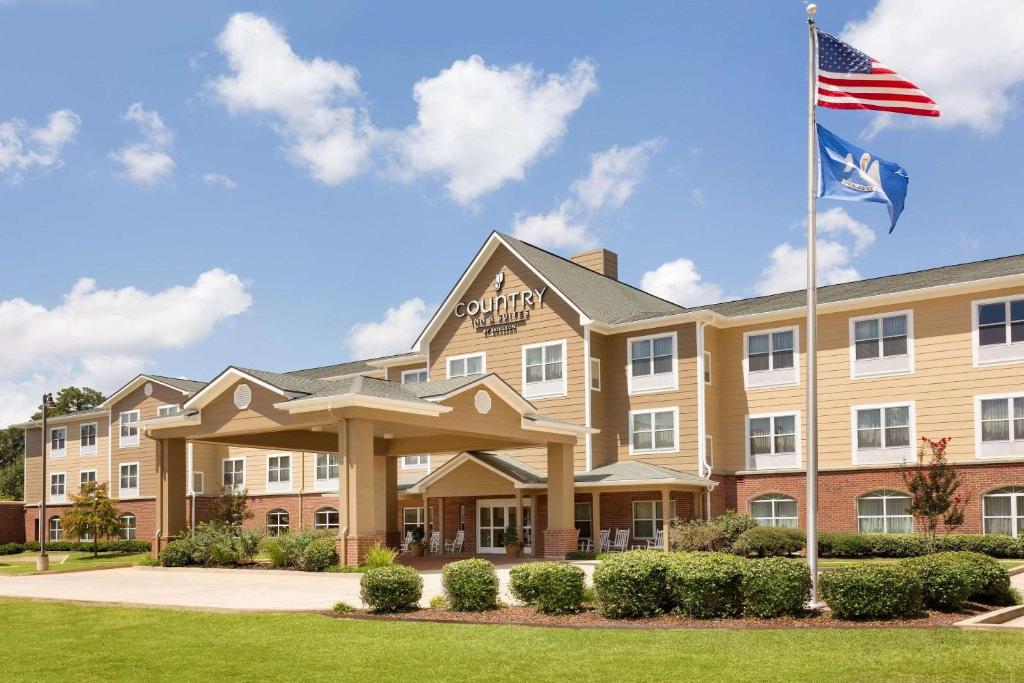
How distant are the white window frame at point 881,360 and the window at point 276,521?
27777 millimetres

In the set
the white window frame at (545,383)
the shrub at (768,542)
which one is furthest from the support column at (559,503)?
the white window frame at (545,383)

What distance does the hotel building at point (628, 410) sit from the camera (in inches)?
1172

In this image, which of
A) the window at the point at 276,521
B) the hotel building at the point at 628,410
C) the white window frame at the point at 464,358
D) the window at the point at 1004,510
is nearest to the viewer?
the hotel building at the point at 628,410

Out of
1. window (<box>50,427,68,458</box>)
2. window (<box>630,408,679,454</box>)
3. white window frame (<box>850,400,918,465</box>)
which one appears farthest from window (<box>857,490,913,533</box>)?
window (<box>50,427,68,458</box>)

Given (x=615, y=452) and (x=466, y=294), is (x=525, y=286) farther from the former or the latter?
(x=615, y=452)

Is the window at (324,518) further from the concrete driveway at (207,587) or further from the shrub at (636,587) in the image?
the shrub at (636,587)

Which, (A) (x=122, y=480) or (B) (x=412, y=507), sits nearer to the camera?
(B) (x=412, y=507)

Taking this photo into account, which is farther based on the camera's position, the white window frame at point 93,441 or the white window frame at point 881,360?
the white window frame at point 93,441

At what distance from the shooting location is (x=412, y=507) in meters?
42.6

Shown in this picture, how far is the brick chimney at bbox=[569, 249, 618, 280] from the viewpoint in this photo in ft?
147

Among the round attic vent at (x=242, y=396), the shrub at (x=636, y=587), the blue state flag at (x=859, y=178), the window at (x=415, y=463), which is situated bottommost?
the shrub at (x=636, y=587)

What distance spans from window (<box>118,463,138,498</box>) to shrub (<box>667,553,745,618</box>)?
1765 inches

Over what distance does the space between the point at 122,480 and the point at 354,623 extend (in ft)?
141

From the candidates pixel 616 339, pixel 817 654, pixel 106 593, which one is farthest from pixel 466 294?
A: pixel 817 654
